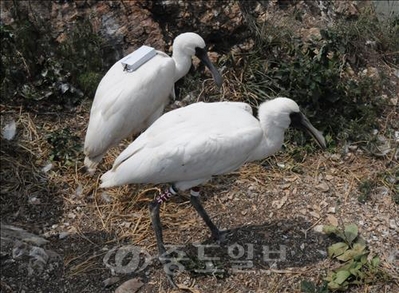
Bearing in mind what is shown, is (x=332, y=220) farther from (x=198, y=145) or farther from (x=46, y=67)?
(x=46, y=67)

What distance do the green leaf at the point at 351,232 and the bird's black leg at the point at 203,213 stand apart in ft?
2.76

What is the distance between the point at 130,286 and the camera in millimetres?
4184

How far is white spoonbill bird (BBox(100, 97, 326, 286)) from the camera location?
3998 mm

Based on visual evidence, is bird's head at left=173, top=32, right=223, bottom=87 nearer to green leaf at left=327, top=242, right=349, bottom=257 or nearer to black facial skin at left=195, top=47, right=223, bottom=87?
black facial skin at left=195, top=47, right=223, bottom=87

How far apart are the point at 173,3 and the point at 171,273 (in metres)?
2.64

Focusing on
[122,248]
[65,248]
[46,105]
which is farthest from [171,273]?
[46,105]

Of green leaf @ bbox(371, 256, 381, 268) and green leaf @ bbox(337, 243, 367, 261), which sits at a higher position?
green leaf @ bbox(337, 243, 367, 261)

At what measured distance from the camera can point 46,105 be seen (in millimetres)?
5691

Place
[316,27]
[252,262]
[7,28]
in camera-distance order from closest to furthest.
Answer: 1. [252,262]
2. [7,28]
3. [316,27]

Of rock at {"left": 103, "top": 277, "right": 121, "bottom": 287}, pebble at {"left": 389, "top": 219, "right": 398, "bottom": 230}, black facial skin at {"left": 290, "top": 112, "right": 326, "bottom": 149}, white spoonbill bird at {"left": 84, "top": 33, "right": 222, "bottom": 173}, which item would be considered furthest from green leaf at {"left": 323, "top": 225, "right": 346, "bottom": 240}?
white spoonbill bird at {"left": 84, "top": 33, "right": 222, "bottom": 173}

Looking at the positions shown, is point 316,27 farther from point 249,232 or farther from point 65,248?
point 65,248

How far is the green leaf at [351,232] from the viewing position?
428 centimetres

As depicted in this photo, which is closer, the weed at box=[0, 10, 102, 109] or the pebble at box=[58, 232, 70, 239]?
the pebble at box=[58, 232, 70, 239]

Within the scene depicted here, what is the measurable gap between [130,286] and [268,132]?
1.34m
